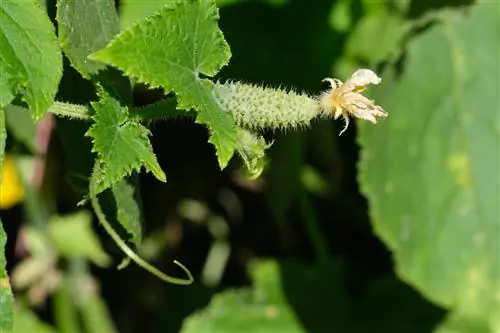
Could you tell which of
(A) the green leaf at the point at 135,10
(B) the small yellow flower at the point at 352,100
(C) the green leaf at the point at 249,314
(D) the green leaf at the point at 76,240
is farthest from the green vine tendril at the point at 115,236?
(D) the green leaf at the point at 76,240

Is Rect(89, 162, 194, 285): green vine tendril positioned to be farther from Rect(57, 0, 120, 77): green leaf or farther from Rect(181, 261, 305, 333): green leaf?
Rect(181, 261, 305, 333): green leaf

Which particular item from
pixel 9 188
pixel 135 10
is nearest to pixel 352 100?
pixel 135 10

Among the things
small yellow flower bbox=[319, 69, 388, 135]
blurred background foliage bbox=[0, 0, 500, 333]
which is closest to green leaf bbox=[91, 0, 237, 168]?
small yellow flower bbox=[319, 69, 388, 135]

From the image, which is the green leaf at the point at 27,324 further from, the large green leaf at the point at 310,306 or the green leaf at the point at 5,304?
the green leaf at the point at 5,304

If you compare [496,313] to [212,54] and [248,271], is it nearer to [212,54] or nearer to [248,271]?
[248,271]

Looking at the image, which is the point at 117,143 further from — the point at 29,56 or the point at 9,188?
the point at 9,188

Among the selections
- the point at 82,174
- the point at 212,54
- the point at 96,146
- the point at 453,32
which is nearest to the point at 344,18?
the point at 453,32

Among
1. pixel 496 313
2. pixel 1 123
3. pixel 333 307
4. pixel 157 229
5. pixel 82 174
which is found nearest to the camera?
pixel 1 123
